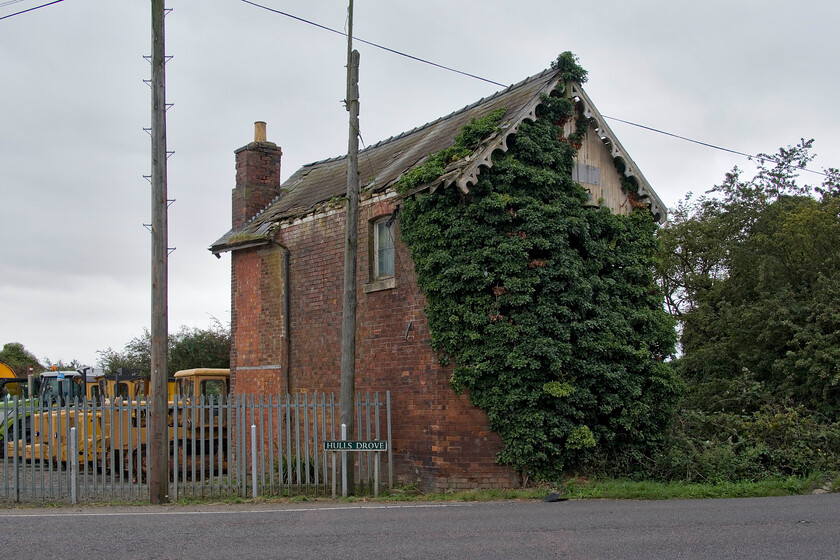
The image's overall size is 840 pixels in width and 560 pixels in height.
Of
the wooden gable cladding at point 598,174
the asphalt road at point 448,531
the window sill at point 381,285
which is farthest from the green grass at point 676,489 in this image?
the wooden gable cladding at point 598,174


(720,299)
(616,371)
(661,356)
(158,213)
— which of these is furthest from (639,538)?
(720,299)

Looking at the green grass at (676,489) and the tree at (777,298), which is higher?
the tree at (777,298)

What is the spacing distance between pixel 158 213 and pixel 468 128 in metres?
5.73

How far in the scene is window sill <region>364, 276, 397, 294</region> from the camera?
15.8m

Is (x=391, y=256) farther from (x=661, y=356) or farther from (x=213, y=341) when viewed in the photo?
(x=213, y=341)

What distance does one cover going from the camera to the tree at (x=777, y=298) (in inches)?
806

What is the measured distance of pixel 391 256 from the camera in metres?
16.2

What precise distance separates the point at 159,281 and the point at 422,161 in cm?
564

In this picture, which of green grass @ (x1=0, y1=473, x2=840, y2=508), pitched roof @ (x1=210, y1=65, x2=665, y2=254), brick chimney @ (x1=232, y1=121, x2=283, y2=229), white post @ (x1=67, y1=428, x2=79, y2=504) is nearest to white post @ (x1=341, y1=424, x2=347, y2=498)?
green grass @ (x1=0, y1=473, x2=840, y2=508)

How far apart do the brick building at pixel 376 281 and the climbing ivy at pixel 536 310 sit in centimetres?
39

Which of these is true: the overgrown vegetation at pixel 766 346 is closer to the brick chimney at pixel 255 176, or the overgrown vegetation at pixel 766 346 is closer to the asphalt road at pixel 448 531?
the asphalt road at pixel 448 531

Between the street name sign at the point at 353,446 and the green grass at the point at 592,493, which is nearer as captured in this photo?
the green grass at the point at 592,493

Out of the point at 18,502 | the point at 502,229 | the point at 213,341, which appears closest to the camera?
the point at 18,502

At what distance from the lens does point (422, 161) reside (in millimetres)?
16281
